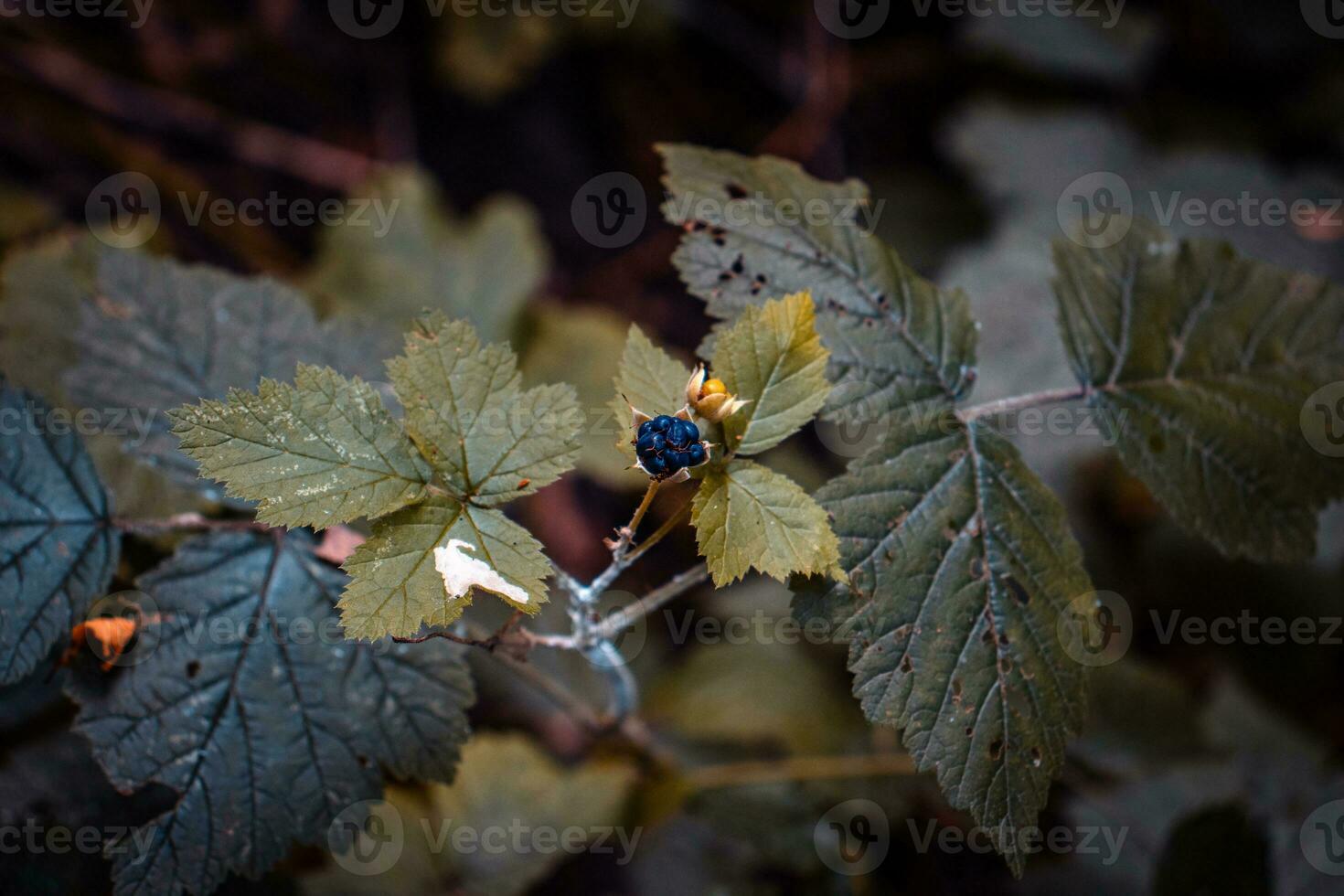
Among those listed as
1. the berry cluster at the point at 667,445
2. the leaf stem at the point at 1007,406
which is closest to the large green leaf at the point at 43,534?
the berry cluster at the point at 667,445

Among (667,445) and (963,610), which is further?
(963,610)

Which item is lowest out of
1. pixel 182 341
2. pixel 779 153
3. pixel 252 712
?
pixel 252 712

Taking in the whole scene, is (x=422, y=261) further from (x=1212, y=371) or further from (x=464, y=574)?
(x=1212, y=371)

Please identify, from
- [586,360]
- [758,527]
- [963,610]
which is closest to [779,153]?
[586,360]

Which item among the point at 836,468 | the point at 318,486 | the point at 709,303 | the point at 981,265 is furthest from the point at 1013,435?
the point at 318,486

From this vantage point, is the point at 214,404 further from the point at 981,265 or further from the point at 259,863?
the point at 981,265

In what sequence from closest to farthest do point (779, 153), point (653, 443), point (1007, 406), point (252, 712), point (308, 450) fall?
point (653, 443) → point (308, 450) → point (252, 712) → point (1007, 406) → point (779, 153)

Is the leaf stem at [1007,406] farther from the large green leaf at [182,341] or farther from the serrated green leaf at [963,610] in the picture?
the large green leaf at [182,341]


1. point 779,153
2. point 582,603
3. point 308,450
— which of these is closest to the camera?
point 308,450
